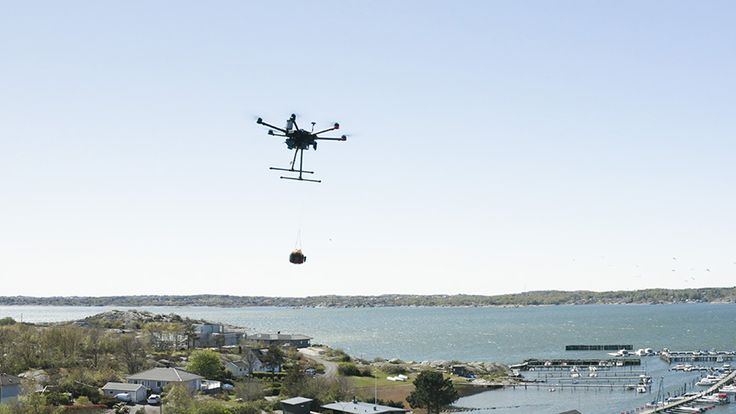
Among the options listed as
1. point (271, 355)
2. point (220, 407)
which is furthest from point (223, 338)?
point (220, 407)

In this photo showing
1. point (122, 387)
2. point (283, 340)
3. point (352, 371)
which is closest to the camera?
point (122, 387)

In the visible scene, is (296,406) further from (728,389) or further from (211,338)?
(211,338)

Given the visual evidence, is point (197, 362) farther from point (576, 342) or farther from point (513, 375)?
point (576, 342)

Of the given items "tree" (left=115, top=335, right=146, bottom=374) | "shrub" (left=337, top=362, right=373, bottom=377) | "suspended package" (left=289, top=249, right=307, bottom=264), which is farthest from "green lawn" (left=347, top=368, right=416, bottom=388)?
"suspended package" (left=289, top=249, right=307, bottom=264)

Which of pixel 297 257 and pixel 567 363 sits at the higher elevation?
pixel 297 257

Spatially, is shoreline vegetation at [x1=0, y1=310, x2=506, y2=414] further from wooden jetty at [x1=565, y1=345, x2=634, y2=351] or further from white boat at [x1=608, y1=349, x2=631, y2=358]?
wooden jetty at [x1=565, y1=345, x2=634, y2=351]

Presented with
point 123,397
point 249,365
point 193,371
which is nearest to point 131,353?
point 193,371

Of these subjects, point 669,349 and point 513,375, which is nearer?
point 513,375
